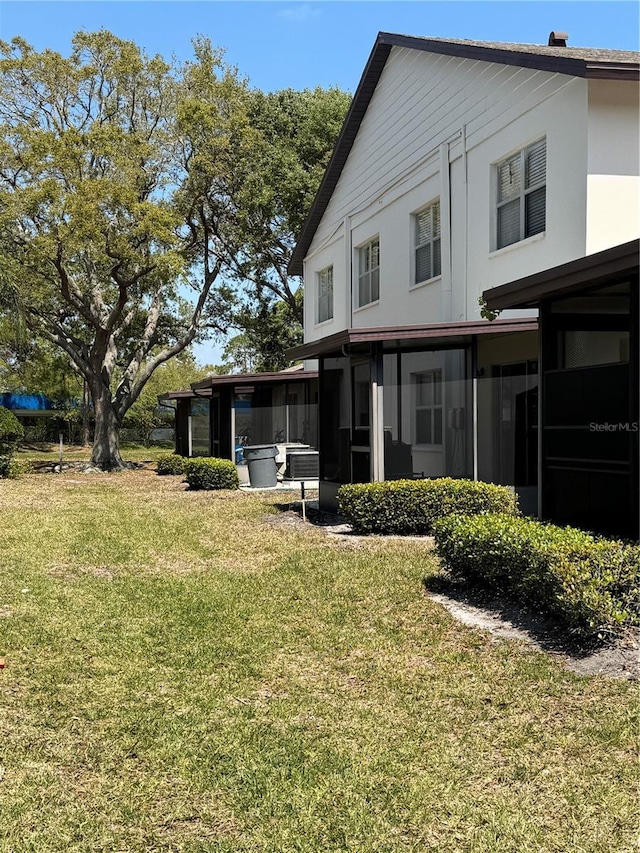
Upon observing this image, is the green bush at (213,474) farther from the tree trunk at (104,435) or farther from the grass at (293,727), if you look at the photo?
the grass at (293,727)

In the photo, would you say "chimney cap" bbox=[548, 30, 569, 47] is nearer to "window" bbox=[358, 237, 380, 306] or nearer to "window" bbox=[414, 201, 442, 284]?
"window" bbox=[414, 201, 442, 284]

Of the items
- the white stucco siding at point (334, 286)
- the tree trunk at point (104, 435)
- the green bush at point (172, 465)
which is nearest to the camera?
the white stucco siding at point (334, 286)

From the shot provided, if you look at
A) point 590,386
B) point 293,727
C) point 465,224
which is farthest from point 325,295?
point 293,727

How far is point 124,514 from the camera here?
13523 mm

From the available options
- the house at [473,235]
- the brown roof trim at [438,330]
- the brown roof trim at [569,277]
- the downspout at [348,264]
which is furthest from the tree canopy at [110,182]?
the brown roof trim at [569,277]

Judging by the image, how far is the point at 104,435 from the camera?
2559 cm

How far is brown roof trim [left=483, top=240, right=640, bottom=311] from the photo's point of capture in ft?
20.0

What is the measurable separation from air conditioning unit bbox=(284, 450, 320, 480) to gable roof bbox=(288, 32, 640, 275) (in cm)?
619

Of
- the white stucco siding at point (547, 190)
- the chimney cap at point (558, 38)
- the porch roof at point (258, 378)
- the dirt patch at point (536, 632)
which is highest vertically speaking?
the chimney cap at point (558, 38)

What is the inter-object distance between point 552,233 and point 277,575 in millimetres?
6145

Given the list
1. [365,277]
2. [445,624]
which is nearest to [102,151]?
[365,277]

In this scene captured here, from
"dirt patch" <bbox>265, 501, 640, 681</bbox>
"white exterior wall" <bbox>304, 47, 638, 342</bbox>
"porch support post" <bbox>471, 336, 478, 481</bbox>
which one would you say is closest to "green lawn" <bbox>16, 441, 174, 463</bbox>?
"white exterior wall" <bbox>304, 47, 638, 342</bbox>

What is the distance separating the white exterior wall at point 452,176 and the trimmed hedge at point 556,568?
508 centimetres

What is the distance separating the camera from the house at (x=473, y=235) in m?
9.80
